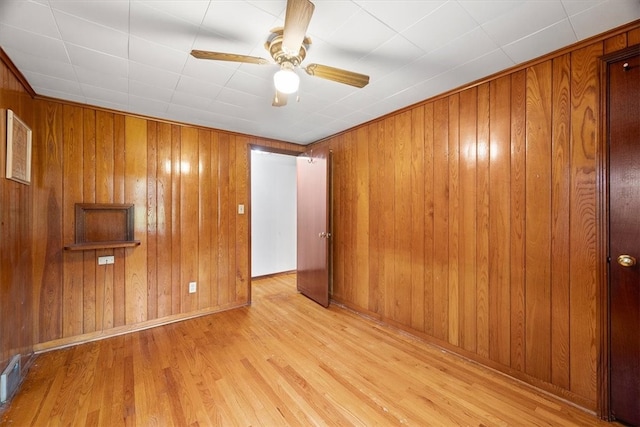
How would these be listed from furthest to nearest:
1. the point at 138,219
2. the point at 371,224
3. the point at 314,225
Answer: the point at 314,225 → the point at 371,224 → the point at 138,219

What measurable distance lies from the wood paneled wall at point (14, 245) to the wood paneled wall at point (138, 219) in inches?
6.1

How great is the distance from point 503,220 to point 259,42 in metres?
2.21

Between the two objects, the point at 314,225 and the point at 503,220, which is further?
the point at 314,225

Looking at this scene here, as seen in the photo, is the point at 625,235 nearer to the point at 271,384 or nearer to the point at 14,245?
the point at 271,384

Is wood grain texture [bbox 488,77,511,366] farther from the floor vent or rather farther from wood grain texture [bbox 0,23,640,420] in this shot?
the floor vent

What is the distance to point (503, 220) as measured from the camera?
208 cm

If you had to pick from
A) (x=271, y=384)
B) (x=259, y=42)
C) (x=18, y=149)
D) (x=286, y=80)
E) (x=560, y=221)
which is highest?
(x=259, y=42)

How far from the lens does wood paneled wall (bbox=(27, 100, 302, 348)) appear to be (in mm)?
2480

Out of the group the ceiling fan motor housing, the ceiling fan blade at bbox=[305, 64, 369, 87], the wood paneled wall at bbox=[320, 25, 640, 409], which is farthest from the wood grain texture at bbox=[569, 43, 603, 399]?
the ceiling fan motor housing

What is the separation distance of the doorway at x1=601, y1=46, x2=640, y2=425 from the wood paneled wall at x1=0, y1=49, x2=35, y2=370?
3909 millimetres

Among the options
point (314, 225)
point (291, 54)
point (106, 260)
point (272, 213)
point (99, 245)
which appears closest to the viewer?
point (291, 54)

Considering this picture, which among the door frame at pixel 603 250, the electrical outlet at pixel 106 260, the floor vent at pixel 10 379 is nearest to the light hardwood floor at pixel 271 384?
the floor vent at pixel 10 379

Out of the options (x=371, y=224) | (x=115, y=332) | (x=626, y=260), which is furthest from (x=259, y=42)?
(x=115, y=332)

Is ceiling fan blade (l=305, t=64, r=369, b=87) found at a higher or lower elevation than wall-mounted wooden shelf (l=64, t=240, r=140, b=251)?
higher
